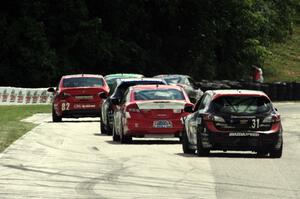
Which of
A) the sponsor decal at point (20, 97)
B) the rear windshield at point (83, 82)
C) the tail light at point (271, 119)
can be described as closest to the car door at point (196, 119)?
the tail light at point (271, 119)

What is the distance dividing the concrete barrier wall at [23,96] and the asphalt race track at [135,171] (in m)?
32.5

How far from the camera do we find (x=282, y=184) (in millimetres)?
16125

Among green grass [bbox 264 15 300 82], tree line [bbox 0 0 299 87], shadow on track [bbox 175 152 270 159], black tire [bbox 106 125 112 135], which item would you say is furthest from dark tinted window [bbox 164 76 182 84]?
green grass [bbox 264 15 300 82]

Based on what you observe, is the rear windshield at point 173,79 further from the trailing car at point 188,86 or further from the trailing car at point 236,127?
the trailing car at point 236,127

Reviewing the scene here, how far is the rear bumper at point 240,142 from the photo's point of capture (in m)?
21.7

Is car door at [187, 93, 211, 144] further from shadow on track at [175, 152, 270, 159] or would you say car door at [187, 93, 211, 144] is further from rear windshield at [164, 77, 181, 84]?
rear windshield at [164, 77, 181, 84]

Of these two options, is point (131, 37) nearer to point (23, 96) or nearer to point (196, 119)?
point (23, 96)

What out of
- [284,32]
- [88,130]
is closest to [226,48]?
[284,32]

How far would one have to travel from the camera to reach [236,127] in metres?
21.7

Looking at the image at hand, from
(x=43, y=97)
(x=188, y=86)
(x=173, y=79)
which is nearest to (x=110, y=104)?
(x=188, y=86)

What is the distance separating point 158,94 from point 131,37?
46419 millimetres

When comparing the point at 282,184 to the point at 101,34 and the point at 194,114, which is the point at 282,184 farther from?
the point at 101,34

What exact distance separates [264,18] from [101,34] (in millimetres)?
16862

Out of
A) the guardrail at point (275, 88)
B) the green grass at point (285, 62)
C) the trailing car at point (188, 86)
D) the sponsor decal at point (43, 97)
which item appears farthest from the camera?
the green grass at point (285, 62)
